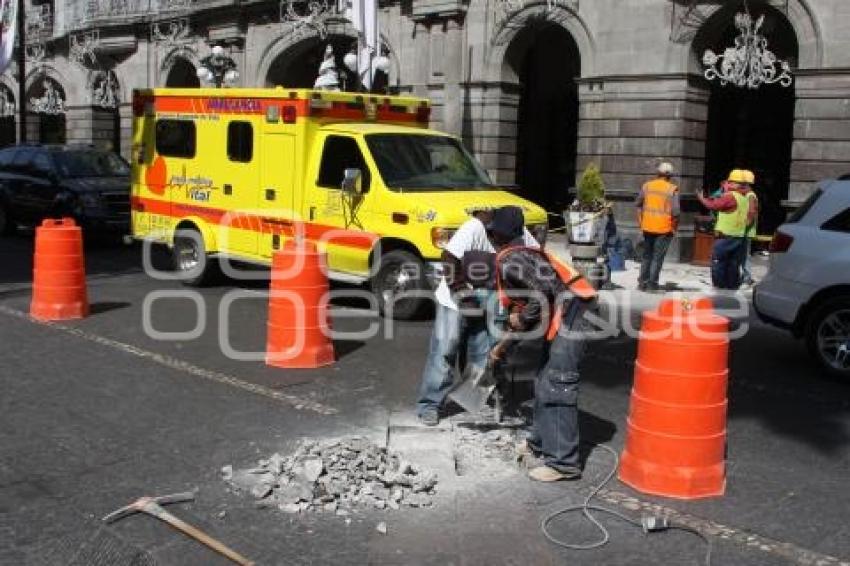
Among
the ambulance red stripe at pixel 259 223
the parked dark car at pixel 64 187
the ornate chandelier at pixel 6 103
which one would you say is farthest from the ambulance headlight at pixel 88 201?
the ornate chandelier at pixel 6 103

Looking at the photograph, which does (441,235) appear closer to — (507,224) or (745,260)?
(507,224)

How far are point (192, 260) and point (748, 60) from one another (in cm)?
1014

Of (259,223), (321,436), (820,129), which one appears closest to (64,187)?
(259,223)

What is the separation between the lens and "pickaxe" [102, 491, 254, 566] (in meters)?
4.39

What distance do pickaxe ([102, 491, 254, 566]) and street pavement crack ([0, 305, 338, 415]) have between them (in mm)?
1869

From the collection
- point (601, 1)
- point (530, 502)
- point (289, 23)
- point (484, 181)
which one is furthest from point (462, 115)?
point (530, 502)

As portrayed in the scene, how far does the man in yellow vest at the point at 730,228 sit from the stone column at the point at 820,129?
9.81 ft

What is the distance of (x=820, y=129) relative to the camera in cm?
1549

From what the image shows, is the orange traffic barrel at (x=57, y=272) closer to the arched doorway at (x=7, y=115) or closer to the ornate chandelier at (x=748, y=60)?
the ornate chandelier at (x=748, y=60)

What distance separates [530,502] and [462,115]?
642 inches

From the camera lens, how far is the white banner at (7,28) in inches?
704

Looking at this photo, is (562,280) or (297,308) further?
(297,308)

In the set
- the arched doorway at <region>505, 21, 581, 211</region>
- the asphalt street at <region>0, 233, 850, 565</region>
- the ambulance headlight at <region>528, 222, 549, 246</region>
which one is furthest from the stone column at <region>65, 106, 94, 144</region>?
the ambulance headlight at <region>528, 222, 549, 246</region>

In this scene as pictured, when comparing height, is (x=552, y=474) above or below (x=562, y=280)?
below
